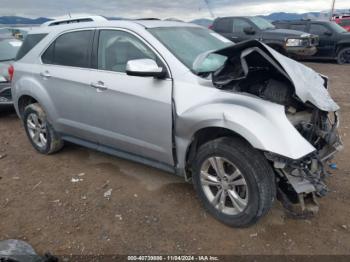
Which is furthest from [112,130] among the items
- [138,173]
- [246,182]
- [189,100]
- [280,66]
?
[280,66]

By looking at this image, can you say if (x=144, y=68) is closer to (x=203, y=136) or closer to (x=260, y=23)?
(x=203, y=136)

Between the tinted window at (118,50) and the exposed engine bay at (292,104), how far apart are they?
2.92ft

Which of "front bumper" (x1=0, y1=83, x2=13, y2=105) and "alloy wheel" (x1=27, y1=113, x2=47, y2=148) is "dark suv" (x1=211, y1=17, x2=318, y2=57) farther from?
"alloy wheel" (x1=27, y1=113, x2=47, y2=148)

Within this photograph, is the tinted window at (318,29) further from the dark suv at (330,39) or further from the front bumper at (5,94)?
the front bumper at (5,94)

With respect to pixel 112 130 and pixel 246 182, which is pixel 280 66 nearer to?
pixel 246 182

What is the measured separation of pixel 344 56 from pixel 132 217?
11.6 m

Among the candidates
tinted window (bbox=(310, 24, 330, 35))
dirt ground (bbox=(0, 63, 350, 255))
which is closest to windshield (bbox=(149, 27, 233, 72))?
dirt ground (bbox=(0, 63, 350, 255))

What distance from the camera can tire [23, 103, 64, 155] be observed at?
4.36 meters

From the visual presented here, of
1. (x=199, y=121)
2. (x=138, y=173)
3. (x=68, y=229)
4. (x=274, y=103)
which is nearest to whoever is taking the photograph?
(x=274, y=103)

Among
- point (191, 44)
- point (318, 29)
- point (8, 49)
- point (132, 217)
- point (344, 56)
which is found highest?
point (191, 44)

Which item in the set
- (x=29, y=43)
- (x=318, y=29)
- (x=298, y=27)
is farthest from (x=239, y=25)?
(x=29, y=43)

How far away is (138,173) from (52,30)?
2.18 meters

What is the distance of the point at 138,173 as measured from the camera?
3.94 metres

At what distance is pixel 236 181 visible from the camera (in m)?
2.70
